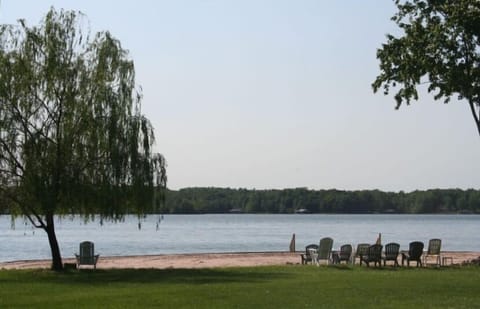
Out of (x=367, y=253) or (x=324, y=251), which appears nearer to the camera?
(x=367, y=253)

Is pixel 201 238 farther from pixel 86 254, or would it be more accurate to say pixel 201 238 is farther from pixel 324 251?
pixel 86 254

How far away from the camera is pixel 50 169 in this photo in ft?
79.9

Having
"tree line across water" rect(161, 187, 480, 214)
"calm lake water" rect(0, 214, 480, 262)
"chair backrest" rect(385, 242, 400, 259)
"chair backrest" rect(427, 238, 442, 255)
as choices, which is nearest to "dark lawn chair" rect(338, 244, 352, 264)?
"chair backrest" rect(385, 242, 400, 259)

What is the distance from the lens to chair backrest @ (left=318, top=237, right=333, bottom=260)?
28.1 m

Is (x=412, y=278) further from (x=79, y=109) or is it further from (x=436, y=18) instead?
(x=79, y=109)

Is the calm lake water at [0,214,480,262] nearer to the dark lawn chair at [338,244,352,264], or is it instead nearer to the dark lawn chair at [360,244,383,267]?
the dark lawn chair at [338,244,352,264]

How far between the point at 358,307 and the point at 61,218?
46.1ft

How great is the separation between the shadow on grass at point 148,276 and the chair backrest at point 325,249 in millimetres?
3430

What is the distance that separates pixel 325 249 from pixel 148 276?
7.55 metres

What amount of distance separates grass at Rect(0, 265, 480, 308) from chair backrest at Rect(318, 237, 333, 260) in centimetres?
340

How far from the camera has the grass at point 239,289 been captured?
50.6 ft

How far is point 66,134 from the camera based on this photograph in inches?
980

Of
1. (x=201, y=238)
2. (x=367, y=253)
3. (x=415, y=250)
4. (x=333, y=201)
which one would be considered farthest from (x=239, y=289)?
(x=333, y=201)

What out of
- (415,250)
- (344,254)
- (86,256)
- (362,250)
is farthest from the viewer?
(344,254)
